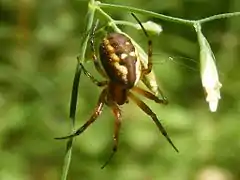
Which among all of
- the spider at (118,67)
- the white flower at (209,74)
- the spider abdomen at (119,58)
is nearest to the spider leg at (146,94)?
the spider at (118,67)

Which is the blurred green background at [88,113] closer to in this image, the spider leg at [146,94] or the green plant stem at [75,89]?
the spider leg at [146,94]

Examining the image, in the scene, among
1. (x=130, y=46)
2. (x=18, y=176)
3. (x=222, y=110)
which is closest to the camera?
(x=130, y=46)

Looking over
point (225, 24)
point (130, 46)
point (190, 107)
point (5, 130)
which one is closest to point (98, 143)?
point (5, 130)

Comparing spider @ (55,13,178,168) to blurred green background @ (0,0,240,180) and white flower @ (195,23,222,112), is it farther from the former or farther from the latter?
blurred green background @ (0,0,240,180)

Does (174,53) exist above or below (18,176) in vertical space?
above

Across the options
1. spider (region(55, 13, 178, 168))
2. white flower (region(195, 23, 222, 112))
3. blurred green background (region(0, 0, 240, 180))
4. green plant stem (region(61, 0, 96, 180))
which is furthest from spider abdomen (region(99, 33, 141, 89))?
blurred green background (region(0, 0, 240, 180))

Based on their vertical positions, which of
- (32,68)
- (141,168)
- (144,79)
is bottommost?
(141,168)

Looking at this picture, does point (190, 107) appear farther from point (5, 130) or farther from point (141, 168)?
point (5, 130)
